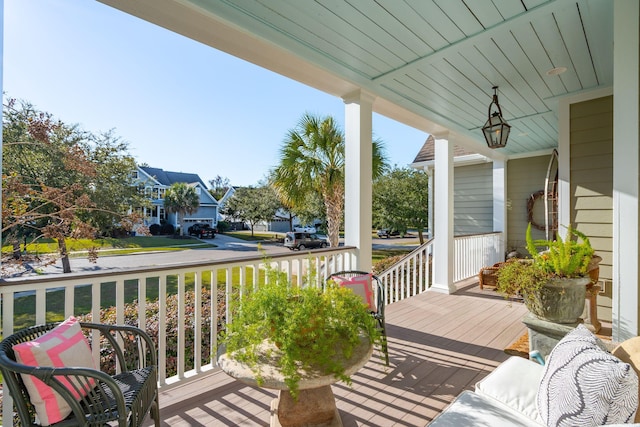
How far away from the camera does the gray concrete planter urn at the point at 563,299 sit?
2.28m

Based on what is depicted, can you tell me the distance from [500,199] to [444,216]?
258cm

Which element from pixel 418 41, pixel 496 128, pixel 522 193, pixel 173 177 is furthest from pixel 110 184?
pixel 173 177

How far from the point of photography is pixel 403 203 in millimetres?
10891

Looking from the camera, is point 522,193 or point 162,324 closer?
point 162,324

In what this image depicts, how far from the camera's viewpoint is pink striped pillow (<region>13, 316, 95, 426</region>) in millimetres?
1303

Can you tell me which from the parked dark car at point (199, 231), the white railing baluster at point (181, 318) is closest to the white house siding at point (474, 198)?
the white railing baluster at point (181, 318)

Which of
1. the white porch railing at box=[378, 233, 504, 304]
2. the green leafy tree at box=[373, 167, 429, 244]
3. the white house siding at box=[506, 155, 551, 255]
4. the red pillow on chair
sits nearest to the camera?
the red pillow on chair

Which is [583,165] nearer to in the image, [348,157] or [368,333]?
[348,157]

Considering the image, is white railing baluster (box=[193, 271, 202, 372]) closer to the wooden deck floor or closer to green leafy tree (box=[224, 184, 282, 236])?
the wooden deck floor

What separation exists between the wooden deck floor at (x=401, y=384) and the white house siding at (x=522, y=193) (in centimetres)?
358

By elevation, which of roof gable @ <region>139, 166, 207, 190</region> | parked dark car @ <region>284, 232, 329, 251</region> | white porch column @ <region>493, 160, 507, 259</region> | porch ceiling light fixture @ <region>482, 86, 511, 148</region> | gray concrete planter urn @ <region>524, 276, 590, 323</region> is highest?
roof gable @ <region>139, 166, 207, 190</region>

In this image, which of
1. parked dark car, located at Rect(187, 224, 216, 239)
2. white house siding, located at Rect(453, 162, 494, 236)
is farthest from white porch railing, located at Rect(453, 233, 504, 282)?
parked dark car, located at Rect(187, 224, 216, 239)

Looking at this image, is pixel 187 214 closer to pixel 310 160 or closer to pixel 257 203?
pixel 257 203

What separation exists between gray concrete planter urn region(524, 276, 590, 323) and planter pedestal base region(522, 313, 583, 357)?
0.05m
